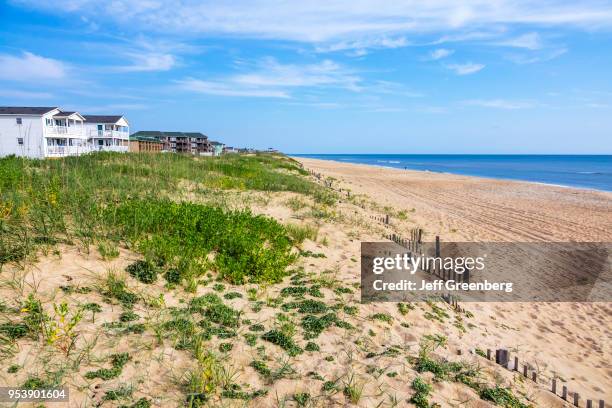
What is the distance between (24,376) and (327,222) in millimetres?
8488

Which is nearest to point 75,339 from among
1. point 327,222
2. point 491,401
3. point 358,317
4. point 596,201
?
point 358,317

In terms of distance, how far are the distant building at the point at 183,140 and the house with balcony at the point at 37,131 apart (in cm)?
2810

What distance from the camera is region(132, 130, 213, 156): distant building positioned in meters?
76.2

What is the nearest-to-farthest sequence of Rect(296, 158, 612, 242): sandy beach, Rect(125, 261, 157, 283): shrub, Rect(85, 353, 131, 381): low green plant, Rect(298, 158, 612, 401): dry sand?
1. Rect(85, 353, 131, 381): low green plant
2. Rect(125, 261, 157, 283): shrub
3. Rect(298, 158, 612, 401): dry sand
4. Rect(296, 158, 612, 242): sandy beach

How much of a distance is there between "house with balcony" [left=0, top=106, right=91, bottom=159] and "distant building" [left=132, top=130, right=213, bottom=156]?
28097 millimetres

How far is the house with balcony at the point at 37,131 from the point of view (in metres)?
38.8

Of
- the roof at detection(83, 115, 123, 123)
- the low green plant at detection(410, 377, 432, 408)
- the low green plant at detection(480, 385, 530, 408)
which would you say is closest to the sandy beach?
the low green plant at detection(480, 385, 530, 408)

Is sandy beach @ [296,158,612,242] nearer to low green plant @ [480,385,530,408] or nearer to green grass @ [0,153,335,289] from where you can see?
green grass @ [0,153,335,289]

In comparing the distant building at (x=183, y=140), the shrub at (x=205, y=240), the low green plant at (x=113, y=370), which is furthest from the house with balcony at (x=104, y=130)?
the low green plant at (x=113, y=370)

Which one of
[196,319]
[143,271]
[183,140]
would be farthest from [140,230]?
[183,140]

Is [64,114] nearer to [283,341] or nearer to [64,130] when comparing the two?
[64,130]

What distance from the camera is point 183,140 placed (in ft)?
255

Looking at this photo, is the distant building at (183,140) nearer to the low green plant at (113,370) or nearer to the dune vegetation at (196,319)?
the dune vegetation at (196,319)

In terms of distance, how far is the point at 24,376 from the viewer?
3594 mm
